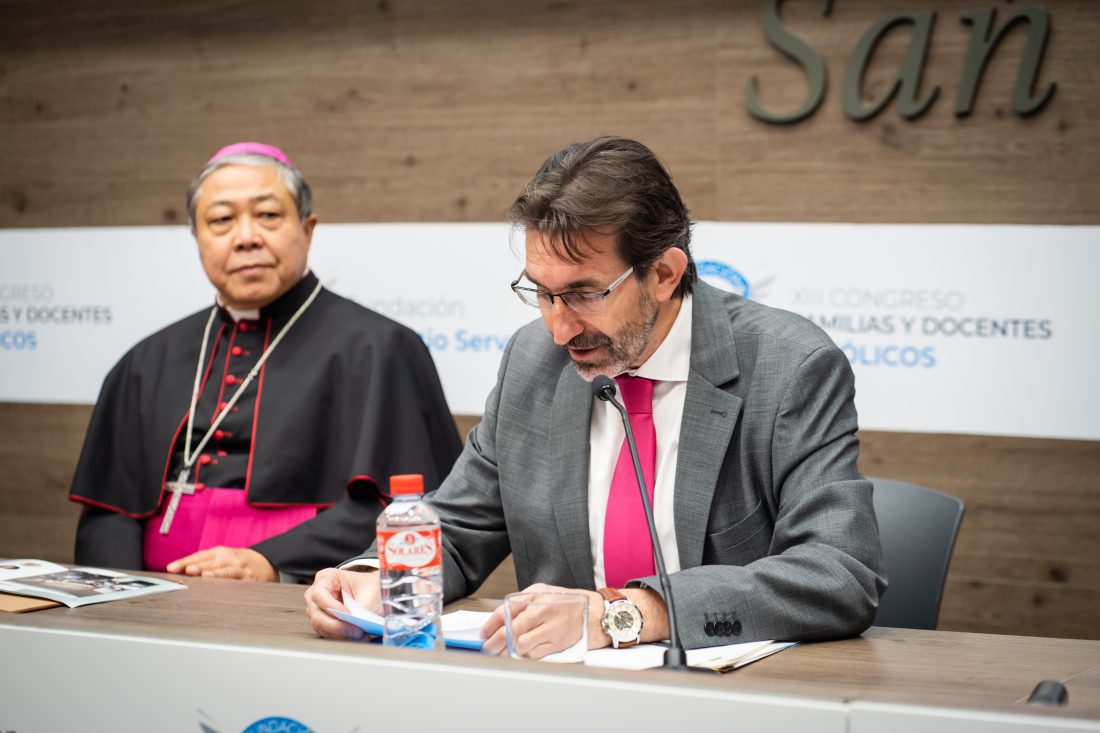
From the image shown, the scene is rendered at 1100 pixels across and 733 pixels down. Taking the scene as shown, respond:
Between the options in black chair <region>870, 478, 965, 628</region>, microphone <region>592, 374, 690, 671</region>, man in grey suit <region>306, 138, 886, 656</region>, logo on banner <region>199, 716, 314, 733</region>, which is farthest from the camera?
black chair <region>870, 478, 965, 628</region>

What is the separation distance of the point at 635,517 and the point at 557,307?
42 cm

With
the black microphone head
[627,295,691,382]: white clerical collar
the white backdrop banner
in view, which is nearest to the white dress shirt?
[627,295,691,382]: white clerical collar

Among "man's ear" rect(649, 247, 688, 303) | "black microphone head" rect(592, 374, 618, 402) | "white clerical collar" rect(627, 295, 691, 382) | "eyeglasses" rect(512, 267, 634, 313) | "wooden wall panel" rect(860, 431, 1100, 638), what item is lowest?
"wooden wall panel" rect(860, 431, 1100, 638)

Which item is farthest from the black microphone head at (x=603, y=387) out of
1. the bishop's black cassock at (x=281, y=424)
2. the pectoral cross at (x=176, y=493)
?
the pectoral cross at (x=176, y=493)

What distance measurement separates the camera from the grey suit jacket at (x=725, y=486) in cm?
166

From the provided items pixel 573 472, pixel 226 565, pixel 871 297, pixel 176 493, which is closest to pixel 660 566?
pixel 573 472

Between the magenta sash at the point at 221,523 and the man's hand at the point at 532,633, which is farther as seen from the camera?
the magenta sash at the point at 221,523

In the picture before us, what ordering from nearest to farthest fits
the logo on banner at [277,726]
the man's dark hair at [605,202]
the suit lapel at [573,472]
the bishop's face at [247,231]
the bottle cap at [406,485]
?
the logo on banner at [277,726] < the bottle cap at [406,485] < the man's dark hair at [605,202] < the suit lapel at [573,472] < the bishop's face at [247,231]

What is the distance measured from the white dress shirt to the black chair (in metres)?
0.63

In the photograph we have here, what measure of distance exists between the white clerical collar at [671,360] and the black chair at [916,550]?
26.4 inches

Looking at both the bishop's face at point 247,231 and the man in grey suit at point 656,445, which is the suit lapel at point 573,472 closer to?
the man in grey suit at point 656,445

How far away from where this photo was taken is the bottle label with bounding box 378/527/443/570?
1559 mm

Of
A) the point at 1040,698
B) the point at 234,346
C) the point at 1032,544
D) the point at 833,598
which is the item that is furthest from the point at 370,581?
the point at 1032,544

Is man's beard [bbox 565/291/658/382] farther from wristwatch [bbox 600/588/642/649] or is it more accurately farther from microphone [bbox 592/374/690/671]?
wristwatch [bbox 600/588/642/649]
